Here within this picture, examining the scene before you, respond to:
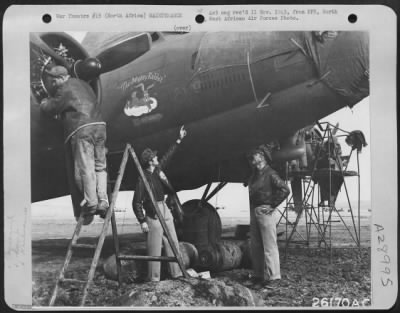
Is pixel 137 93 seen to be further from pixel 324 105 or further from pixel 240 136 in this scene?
pixel 324 105

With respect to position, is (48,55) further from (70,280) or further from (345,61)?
(345,61)

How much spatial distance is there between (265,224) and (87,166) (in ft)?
6.86

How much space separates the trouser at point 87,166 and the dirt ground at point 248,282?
1.61ft

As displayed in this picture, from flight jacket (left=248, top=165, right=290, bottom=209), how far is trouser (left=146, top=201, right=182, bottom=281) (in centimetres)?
96

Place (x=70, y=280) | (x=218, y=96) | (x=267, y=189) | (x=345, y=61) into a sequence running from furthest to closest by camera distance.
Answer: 1. (x=267, y=189)
2. (x=218, y=96)
3. (x=70, y=280)
4. (x=345, y=61)

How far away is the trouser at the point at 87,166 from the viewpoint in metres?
7.65

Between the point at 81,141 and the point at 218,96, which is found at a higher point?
the point at 218,96

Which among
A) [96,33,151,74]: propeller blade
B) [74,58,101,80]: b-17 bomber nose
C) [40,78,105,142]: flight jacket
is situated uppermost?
[96,33,151,74]: propeller blade

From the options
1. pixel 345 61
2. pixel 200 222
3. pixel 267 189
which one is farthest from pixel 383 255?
pixel 345 61

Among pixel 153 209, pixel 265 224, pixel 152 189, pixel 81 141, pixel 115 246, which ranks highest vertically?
pixel 81 141

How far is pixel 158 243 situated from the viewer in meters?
7.70

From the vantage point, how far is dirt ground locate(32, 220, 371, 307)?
24.8ft

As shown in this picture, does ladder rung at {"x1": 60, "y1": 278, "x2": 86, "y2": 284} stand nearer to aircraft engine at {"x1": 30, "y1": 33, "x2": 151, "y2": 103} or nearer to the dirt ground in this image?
the dirt ground

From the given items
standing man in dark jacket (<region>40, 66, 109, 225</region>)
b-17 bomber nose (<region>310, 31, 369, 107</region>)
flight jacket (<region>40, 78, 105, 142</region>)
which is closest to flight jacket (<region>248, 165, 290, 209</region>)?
b-17 bomber nose (<region>310, 31, 369, 107</region>)
